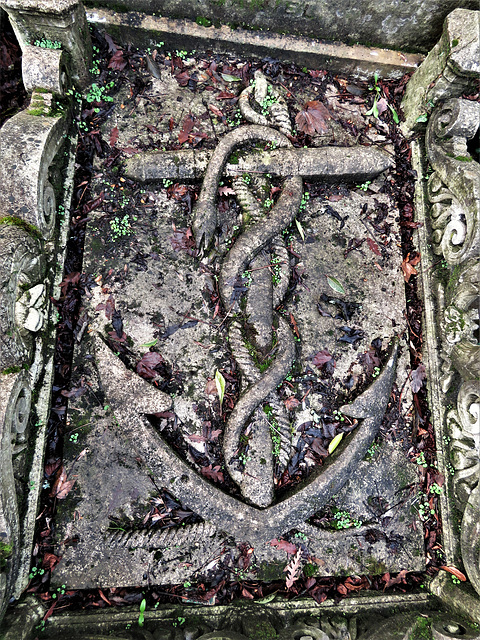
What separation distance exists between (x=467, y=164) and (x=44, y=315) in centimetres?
362

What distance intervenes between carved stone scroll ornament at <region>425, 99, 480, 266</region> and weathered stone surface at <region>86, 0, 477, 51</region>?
0.81 m

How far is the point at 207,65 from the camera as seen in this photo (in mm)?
3318

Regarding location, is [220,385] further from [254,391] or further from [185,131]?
[185,131]

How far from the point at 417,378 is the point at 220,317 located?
1808 mm

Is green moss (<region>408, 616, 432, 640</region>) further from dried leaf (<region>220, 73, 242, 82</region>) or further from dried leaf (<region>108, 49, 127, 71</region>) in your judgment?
dried leaf (<region>108, 49, 127, 71</region>)

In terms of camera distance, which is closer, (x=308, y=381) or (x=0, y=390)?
(x=0, y=390)

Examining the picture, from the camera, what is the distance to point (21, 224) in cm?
253

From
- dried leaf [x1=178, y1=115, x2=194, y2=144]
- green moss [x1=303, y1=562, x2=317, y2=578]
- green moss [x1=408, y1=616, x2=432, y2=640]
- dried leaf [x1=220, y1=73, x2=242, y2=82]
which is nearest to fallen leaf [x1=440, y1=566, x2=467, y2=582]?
green moss [x1=408, y1=616, x2=432, y2=640]

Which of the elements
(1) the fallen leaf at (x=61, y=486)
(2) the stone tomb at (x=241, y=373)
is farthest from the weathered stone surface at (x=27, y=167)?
(1) the fallen leaf at (x=61, y=486)

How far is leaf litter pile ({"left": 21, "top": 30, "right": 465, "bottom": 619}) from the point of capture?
2678 mm

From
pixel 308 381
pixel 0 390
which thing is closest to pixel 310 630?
pixel 308 381

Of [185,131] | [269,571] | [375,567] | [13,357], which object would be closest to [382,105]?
[185,131]

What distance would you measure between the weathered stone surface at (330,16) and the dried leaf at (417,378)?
121 inches

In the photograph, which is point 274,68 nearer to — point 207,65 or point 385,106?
point 207,65
